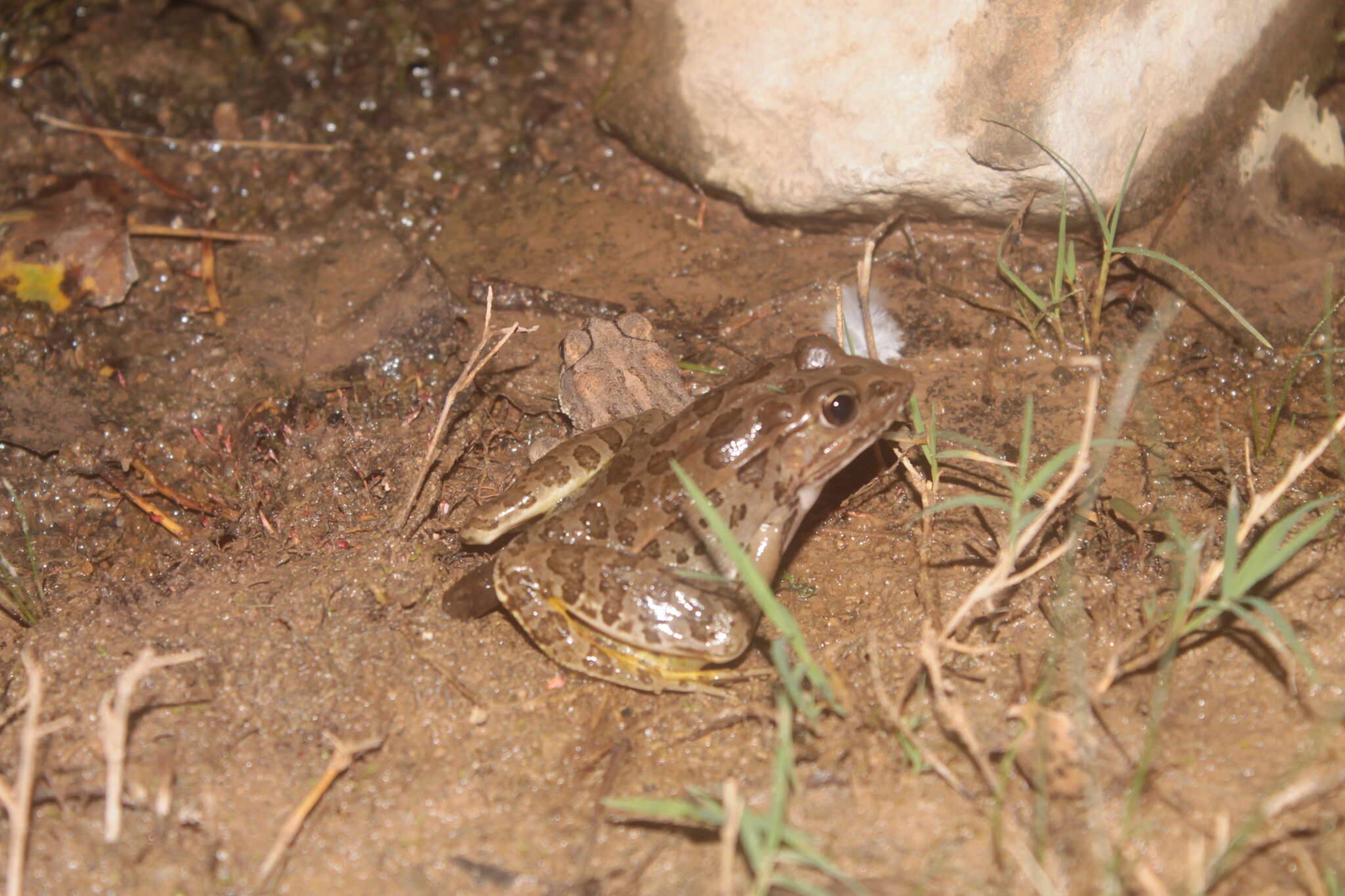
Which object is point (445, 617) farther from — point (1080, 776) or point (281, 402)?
point (1080, 776)

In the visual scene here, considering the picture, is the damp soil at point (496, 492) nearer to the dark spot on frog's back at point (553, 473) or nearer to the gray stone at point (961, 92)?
the gray stone at point (961, 92)

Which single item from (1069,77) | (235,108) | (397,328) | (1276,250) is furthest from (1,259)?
(1276,250)

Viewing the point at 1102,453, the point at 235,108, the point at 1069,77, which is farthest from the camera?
the point at 235,108

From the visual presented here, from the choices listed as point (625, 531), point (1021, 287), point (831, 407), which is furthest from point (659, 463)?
point (1021, 287)

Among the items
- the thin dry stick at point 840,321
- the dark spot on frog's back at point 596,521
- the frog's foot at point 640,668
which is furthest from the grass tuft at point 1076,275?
the frog's foot at point 640,668

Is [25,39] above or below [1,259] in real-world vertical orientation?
above

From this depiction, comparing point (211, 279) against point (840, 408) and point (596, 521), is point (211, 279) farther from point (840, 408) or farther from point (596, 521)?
point (840, 408)
